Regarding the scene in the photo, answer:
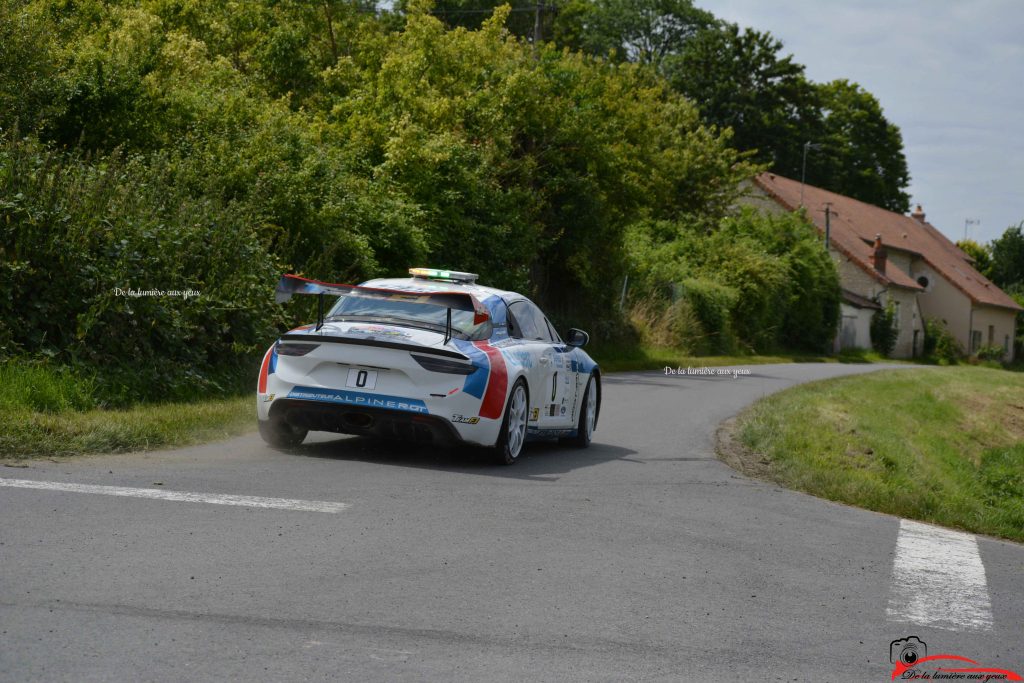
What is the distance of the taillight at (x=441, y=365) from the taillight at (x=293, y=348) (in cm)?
89

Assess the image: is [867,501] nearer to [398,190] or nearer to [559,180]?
[398,190]

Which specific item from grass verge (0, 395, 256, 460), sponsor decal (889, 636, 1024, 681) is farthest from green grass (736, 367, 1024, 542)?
grass verge (0, 395, 256, 460)

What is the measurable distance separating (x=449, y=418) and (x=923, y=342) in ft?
230

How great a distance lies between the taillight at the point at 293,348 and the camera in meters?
10.6

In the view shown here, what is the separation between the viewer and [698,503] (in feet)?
30.8

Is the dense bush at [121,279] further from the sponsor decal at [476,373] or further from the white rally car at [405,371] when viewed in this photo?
the sponsor decal at [476,373]

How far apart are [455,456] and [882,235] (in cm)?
6737

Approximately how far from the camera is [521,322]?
12180mm

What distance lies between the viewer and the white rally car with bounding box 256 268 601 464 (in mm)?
10367

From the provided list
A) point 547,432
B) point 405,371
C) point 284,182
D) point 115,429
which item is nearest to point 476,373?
point 405,371

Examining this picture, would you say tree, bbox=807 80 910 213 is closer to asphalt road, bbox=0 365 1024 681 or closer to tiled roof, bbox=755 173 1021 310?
tiled roof, bbox=755 173 1021 310

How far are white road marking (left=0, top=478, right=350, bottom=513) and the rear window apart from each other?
120 inches

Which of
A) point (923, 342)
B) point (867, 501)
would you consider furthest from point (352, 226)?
point (923, 342)

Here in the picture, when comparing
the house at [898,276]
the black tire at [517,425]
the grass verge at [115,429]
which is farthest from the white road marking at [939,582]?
the house at [898,276]
